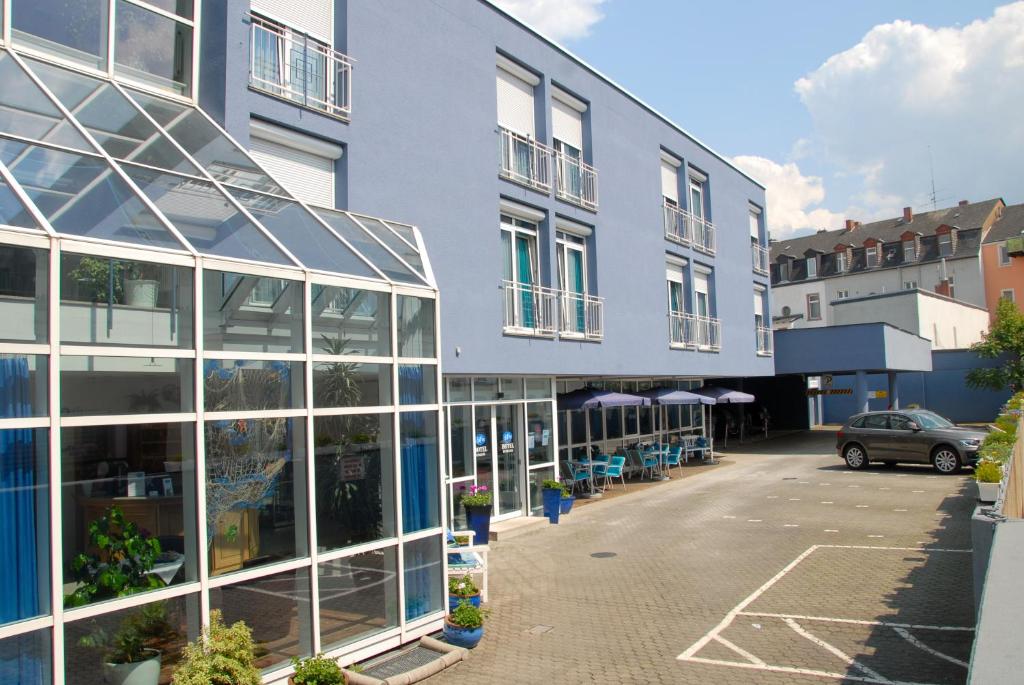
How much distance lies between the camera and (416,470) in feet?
27.7

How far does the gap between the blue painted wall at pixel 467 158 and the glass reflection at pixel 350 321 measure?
327 cm

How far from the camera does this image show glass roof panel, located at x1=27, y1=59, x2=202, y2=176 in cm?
743

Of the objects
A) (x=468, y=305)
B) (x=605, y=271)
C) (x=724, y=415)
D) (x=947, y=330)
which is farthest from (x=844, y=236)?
(x=468, y=305)

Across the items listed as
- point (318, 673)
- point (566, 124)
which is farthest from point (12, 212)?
point (566, 124)

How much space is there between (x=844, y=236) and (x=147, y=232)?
A: 57.6 m

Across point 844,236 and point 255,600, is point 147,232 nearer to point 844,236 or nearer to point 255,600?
point 255,600

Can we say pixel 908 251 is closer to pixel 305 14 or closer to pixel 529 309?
pixel 529 309

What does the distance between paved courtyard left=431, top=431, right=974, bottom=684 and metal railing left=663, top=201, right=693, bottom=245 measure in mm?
7502

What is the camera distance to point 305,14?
1084cm

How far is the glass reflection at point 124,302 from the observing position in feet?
18.3

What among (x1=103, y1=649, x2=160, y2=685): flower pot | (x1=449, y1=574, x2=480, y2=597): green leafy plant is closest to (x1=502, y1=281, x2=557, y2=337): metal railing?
(x1=449, y1=574, x2=480, y2=597): green leafy plant

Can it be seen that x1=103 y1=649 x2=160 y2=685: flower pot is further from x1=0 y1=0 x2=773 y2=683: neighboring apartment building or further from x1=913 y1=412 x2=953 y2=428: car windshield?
x1=913 y1=412 x2=953 y2=428: car windshield

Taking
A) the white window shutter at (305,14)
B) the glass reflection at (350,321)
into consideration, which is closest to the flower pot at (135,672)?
the glass reflection at (350,321)

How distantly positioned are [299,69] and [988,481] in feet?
41.0
